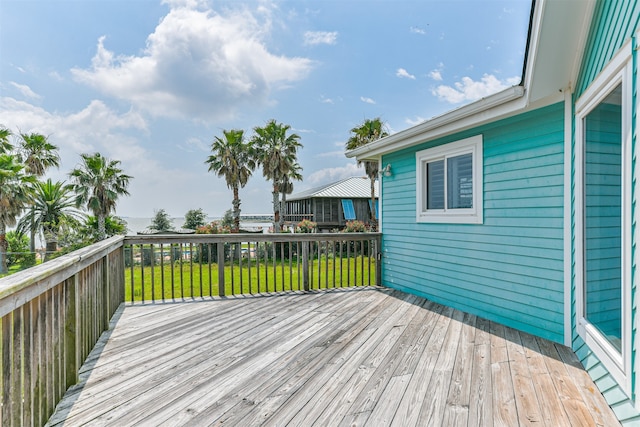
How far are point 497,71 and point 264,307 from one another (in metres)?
7.53

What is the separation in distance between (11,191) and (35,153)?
651 centimetres

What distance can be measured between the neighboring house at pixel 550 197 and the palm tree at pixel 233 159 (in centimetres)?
1623

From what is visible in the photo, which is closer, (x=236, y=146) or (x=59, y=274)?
(x=59, y=274)

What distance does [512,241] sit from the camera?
3320 mm

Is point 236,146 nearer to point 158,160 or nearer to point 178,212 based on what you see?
point 158,160

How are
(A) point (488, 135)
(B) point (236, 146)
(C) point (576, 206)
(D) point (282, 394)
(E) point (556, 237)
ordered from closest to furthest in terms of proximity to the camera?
1. (D) point (282, 394)
2. (C) point (576, 206)
3. (E) point (556, 237)
4. (A) point (488, 135)
5. (B) point (236, 146)

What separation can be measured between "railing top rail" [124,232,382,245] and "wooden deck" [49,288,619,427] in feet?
3.30

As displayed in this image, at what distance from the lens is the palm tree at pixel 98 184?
18.6 m

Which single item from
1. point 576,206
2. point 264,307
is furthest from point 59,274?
point 576,206

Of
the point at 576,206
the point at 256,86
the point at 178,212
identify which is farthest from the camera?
the point at 178,212

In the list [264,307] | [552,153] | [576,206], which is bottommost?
[264,307]

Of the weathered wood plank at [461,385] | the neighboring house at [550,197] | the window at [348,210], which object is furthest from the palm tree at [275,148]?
the weathered wood plank at [461,385]

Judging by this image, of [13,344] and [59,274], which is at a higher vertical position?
[59,274]

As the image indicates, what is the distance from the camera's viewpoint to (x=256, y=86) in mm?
12000
